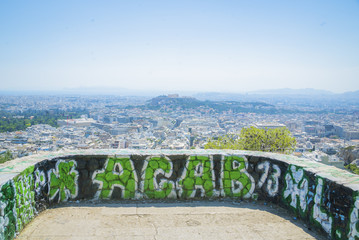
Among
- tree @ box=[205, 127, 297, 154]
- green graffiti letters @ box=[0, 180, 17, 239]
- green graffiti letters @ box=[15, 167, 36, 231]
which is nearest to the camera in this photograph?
green graffiti letters @ box=[0, 180, 17, 239]

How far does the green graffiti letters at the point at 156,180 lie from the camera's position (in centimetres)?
450

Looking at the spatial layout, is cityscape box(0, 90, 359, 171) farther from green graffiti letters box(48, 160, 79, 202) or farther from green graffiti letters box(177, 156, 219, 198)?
green graffiti letters box(177, 156, 219, 198)

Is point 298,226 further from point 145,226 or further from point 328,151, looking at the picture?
point 328,151

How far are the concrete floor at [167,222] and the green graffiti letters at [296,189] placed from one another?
0.19 m

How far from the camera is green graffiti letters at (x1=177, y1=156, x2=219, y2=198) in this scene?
14.9ft

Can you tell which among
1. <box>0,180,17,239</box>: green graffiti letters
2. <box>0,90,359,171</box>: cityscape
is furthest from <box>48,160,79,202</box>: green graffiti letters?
<box>0,90,359,171</box>: cityscape

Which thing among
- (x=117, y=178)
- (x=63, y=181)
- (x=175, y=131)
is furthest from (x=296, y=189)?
(x=175, y=131)

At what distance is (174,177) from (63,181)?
1700mm

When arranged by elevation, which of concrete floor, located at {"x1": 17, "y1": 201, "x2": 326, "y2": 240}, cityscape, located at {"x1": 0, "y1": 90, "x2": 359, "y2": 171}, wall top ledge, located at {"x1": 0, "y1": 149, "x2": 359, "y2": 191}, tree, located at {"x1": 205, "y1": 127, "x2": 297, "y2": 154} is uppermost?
wall top ledge, located at {"x1": 0, "y1": 149, "x2": 359, "y2": 191}

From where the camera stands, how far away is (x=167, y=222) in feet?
12.5

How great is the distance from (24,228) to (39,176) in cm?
75

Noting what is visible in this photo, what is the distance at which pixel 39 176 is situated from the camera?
3.93m

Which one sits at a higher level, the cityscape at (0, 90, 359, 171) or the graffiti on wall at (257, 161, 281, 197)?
the graffiti on wall at (257, 161, 281, 197)

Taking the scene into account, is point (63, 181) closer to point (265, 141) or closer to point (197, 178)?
point (197, 178)
